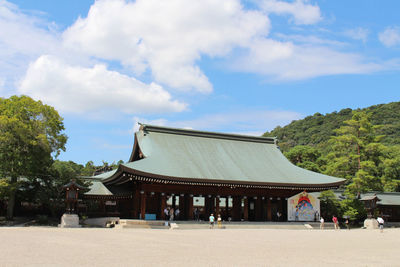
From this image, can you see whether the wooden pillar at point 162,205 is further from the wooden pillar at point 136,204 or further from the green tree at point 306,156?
the green tree at point 306,156

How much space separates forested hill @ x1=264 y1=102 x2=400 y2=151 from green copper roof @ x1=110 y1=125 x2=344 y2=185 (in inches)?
2095

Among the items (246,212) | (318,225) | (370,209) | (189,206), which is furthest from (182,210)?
(370,209)

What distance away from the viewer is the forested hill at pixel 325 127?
3328 inches

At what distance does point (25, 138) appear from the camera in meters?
25.2

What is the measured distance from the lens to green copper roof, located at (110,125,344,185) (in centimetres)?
→ 2699

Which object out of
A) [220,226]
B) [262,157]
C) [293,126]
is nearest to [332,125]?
[293,126]

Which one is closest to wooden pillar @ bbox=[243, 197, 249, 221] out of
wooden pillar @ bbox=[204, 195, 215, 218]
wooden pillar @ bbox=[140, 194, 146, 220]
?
wooden pillar @ bbox=[204, 195, 215, 218]

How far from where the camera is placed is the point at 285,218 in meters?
30.8

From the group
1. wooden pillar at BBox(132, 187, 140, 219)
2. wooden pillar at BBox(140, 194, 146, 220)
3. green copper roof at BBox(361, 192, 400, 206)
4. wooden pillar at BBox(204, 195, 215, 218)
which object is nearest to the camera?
wooden pillar at BBox(140, 194, 146, 220)

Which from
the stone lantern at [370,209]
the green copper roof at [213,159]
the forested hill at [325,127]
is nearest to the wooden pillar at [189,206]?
the green copper roof at [213,159]

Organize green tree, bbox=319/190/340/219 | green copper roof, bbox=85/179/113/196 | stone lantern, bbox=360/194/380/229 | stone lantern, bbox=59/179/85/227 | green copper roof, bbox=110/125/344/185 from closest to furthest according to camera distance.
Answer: stone lantern, bbox=59/179/85/227, green copper roof, bbox=110/125/344/185, green copper roof, bbox=85/179/113/196, stone lantern, bbox=360/194/380/229, green tree, bbox=319/190/340/219

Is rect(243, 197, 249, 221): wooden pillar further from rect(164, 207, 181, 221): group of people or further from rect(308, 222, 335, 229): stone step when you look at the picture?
rect(164, 207, 181, 221): group of people

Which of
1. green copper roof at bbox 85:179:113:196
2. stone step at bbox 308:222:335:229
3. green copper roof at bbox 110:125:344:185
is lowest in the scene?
stone step at bbox 308:222:335:229

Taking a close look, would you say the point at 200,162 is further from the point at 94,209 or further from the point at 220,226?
the point at 94,209
